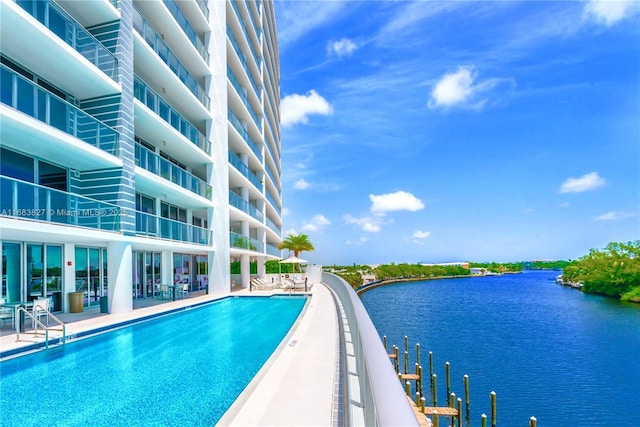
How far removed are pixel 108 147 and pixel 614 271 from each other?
259 ft

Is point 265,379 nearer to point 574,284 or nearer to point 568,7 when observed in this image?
point 568,7

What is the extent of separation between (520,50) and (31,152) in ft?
128

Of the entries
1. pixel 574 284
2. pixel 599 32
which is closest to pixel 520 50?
pixel 599 32

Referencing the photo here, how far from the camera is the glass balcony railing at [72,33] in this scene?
10203mm

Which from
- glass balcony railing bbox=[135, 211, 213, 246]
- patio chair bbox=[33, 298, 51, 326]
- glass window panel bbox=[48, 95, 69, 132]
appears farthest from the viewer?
glass balcony railing bbox=[135, 211, 213, 246]

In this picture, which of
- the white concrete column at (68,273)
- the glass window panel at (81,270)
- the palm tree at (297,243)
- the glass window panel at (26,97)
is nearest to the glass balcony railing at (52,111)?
the glass window panel at (26,97)

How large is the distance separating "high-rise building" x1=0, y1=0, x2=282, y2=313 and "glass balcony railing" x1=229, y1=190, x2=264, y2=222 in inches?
68.6

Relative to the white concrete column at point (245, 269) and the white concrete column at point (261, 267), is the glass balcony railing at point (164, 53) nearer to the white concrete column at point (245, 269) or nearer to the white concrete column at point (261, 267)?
the white concrete column at point (245, 269)

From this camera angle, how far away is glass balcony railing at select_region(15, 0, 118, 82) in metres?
10.2

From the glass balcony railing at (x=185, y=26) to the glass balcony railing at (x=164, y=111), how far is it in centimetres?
438

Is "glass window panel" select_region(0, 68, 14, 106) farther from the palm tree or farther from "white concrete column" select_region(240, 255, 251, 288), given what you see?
the palm tree

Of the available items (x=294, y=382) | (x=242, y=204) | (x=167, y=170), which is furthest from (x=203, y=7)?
(x=294, y=382)

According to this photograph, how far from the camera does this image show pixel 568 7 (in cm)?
2314

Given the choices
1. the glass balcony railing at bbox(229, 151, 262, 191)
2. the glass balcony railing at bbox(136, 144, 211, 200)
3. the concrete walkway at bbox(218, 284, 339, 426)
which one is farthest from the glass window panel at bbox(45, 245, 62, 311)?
the glass balcony railing at bbox(229, 151, 262, 191)
